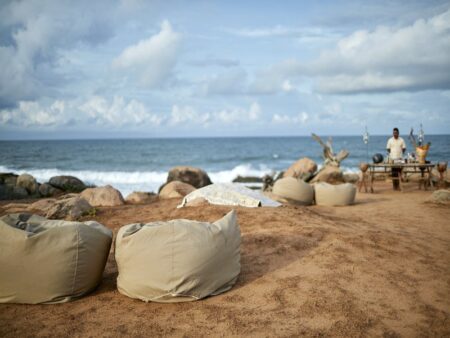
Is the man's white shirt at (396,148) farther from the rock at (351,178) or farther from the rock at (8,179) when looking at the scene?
the rock at (8,179)

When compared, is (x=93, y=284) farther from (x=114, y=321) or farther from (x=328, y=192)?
(x=328, y=192)

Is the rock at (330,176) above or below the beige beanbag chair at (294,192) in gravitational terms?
below

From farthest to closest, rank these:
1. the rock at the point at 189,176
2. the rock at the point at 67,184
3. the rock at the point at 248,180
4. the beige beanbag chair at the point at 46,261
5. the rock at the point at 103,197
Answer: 1. the rock at the point at 248,180
2. the rock at the point at 189,176
3. the rock at the point at 67,184
4. the rock at the point at 103,197
5. the beige beanbag chair at the point at 46,261

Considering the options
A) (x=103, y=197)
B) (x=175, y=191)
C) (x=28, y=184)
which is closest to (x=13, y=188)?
(x=28, y=184)

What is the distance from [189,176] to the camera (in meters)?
14.8

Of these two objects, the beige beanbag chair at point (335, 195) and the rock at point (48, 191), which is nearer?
the beige beanbag chair at point (335, 195)

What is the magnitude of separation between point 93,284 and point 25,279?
2.11 ft

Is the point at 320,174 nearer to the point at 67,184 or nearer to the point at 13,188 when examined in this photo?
the point at 67,184

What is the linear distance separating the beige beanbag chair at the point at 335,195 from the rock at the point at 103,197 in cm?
488

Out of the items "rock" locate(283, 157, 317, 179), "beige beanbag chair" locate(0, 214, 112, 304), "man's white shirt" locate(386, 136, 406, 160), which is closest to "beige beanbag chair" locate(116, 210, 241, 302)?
"beige beanbag chair" locate(0, 214, 112, 304)

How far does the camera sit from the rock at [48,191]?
44.3ft

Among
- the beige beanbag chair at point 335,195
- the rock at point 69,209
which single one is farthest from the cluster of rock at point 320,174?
the rock at point 69,209

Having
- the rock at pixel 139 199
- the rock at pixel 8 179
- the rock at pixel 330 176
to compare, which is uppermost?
the rock at pixel 8 179

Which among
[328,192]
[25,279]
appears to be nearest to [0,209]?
[25,279]
